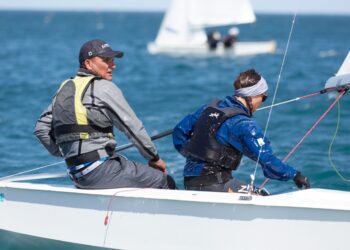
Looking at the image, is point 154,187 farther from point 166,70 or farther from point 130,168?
point 166,70

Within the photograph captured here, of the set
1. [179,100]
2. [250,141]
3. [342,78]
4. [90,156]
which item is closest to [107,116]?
[90,156]

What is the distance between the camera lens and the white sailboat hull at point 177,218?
4.08 m

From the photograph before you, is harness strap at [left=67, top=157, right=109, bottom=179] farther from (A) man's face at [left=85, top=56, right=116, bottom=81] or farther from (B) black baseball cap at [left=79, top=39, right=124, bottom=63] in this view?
(B) black baseball cap at [left=79, top=39, right=124, bottom=63]

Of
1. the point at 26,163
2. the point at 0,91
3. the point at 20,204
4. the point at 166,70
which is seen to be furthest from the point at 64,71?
the point at 20,204

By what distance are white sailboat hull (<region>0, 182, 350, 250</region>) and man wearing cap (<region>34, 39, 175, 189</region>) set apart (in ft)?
0.39

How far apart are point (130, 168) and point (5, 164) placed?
11.6 feet

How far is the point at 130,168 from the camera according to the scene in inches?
179

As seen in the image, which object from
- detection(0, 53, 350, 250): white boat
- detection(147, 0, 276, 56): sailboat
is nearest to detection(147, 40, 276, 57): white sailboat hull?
detection(147, 0, 276, 56): sailboat

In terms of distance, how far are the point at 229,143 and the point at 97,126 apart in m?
0.73

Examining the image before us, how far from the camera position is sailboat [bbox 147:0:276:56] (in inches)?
942

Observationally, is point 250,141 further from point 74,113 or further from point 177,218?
point 74,113

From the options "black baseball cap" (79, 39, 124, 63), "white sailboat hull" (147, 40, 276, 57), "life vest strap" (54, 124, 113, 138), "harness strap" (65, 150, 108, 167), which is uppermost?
"black baseball cap" (79, 39, 124, 63)

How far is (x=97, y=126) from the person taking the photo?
437 centimetres

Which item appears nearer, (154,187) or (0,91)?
(154,187)
